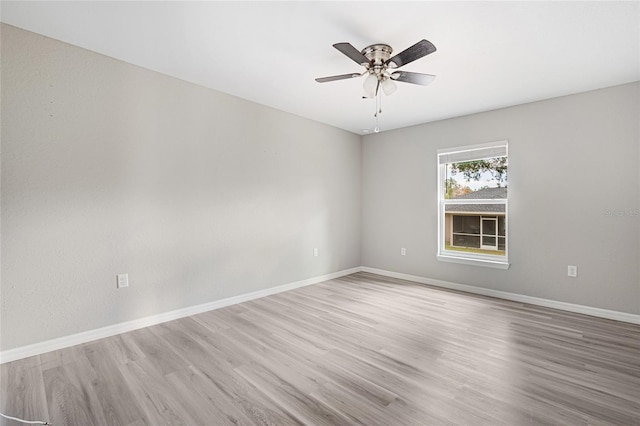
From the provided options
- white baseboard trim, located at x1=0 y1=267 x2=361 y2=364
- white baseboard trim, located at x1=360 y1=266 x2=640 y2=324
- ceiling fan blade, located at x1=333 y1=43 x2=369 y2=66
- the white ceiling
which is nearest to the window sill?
white baseboard trim, located at x1=360 y1=266 x2=640 y2=324

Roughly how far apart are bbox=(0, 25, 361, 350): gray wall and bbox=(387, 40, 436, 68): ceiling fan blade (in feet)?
6.94

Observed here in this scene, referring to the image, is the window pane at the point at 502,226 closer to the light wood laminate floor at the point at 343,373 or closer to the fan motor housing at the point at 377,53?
the light wood laminate floor at the point at 343,373

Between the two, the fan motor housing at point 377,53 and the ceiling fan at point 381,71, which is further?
the fan motor housing at point 377,53

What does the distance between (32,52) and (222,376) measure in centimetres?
289

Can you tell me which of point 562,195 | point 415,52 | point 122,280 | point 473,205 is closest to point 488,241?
point 473,205

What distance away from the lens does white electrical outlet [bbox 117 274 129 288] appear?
9.04ft

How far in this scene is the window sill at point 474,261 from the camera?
3.90 meters

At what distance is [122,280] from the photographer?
2.77 metres

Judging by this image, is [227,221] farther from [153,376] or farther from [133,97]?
[153,376]

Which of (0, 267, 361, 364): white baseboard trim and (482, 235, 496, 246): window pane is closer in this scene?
(0, 267, 361, 364): white baseboard trim

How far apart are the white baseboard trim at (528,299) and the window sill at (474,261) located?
1.09 ft

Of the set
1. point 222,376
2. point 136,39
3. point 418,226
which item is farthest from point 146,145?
point 418,226

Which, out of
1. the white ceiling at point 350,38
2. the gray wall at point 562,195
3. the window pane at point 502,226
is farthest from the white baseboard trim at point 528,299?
the white ceiling at point 350,38

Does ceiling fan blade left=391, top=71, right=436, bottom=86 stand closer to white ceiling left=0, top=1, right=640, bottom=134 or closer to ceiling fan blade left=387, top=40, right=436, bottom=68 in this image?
ceiling fan blade left=387, top=40, right=436, bottom=68
